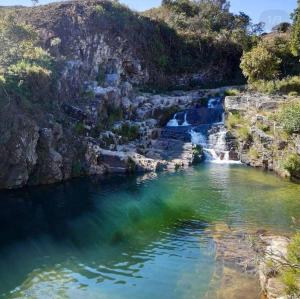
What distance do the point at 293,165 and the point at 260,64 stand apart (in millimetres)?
18342

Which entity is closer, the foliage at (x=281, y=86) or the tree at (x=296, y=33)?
the tree at (x=296, y=33)

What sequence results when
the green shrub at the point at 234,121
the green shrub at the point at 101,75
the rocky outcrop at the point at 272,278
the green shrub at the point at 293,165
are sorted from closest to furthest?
the rocky outcrop at the point at 272,278 → the green shrub at the point at 293,165 → the green shrub at the point at 234,121 → the green shrub at the point at 101,75

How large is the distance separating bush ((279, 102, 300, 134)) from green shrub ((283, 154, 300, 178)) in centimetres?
296

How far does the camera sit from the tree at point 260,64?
47156 mm

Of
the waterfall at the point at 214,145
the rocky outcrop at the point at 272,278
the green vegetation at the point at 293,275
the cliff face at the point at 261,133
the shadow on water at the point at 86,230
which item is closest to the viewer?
the green vegetation at the point at 293,275

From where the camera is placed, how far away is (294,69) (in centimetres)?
5784

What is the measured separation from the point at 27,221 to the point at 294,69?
151ft

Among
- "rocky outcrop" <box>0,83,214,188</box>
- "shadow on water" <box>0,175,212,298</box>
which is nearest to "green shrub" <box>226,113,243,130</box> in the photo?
"rocky outcrop" <box>0,83,214,188</box>

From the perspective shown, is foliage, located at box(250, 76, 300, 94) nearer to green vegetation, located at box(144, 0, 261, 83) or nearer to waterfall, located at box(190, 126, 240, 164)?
waterfall, located at box(190, 126, 240, 164)

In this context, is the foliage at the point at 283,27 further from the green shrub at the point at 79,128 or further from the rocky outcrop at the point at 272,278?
the rocky outcrop at the point at 272,278

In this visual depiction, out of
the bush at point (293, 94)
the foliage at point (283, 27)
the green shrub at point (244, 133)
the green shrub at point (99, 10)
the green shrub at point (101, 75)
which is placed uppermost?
the foliage at point (283, 27)

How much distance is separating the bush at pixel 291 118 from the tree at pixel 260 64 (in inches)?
472

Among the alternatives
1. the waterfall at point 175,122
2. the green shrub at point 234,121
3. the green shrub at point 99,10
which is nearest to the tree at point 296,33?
the green shrub at point 234,121

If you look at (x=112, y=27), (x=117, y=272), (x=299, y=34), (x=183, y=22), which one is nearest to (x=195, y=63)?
(x=183, y=22)
